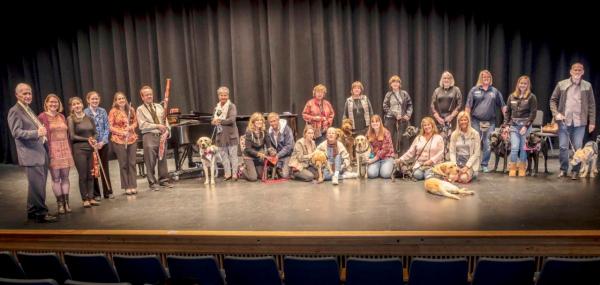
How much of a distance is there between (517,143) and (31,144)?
6.21 m

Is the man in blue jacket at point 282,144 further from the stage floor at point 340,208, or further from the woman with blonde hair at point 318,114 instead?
the woman with blonde hair at point 318,114

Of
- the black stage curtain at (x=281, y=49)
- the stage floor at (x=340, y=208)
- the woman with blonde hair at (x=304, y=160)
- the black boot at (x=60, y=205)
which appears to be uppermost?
the black stage curtain at (x=281, y=49)

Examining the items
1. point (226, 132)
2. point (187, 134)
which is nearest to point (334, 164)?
point (226, 132)

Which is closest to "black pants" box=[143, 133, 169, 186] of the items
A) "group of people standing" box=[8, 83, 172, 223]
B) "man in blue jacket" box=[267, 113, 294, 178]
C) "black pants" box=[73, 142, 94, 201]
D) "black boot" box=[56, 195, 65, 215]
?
"group of people standing" box=[8, 83, 172, 223]

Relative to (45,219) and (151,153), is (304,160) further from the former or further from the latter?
(45,219)

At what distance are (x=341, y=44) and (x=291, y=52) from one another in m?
1.04

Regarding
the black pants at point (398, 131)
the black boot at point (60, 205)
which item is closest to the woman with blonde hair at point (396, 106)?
the black pants at point (398, 131)

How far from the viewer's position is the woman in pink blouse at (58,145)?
5.24m

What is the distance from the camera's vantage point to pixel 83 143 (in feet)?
18.5

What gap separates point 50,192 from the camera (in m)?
6.76

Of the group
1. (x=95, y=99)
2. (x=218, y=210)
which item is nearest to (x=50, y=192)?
(x=95, y=99)

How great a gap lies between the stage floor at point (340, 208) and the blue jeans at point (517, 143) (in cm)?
34

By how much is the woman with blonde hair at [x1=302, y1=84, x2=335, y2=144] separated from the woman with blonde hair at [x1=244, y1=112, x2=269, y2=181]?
0.93 metres

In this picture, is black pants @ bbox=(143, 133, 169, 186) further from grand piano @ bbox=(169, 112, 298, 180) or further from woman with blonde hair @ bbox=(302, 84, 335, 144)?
woman with blonde hair @ bbox=(302, 84, 335, 144)
